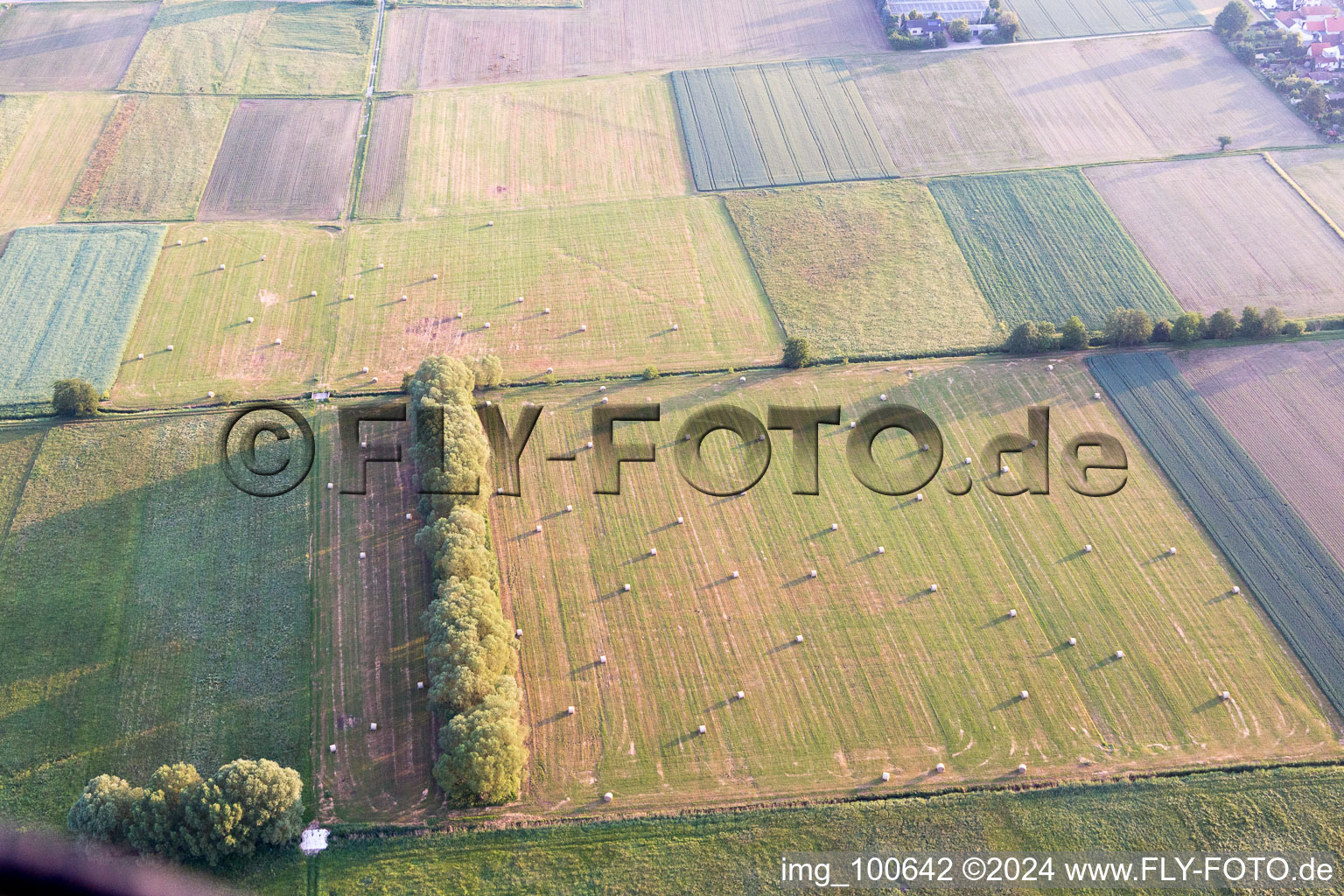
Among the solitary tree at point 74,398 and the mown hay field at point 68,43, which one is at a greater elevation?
the mown hay field at point 68,43

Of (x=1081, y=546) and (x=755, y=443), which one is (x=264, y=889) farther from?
(x=1081, y=546)

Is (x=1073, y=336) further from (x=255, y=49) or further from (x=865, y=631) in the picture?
(x=255, y=49)

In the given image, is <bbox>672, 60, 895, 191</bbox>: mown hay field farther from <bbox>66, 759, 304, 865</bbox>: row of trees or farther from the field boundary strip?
<bbox>66, 759, 304, 865</bbox>: row of trees

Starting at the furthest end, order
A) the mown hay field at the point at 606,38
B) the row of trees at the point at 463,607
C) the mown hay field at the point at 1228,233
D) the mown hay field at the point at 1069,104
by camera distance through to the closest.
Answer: the mown hay field at the point at 606,38 → the mown hay field at the point at 1069,104 → the mown hay field at the point at 1228,233 → the row of trees at the point at 463,607

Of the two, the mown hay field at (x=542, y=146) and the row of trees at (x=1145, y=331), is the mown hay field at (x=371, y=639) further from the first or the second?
the row of trees at (x=1145, y=331)

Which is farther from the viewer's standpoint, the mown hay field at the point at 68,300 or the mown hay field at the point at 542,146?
the mown hay field at the point at 542,146

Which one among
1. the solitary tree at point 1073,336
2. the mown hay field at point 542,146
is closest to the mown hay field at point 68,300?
the mown hay field at point 542,146

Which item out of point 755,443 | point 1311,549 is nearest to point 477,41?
point 755,443
